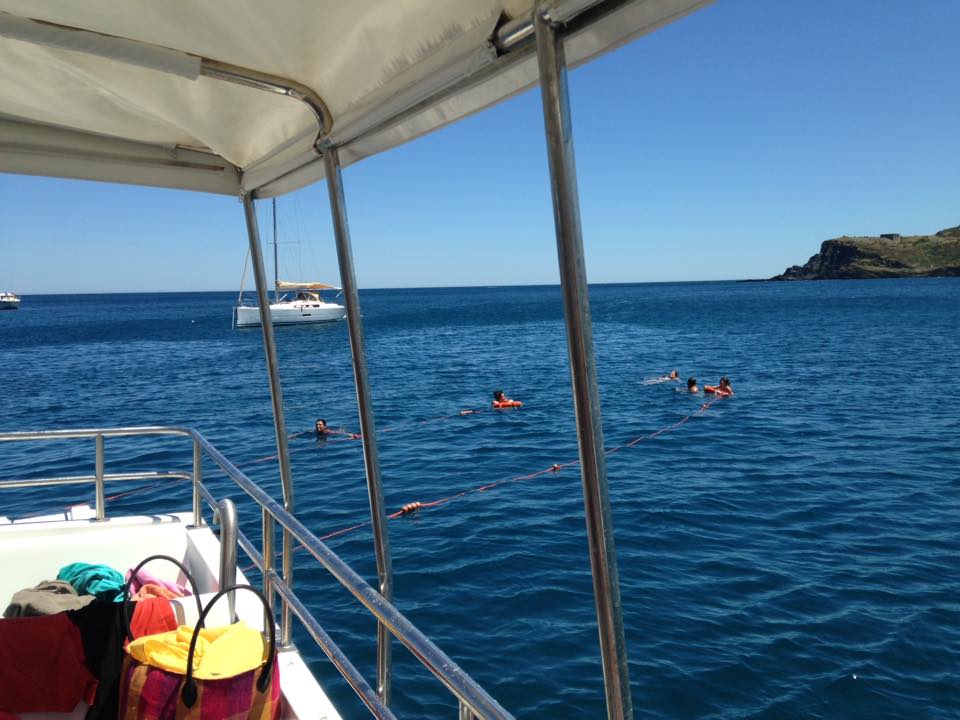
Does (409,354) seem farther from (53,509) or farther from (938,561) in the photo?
(938,561)

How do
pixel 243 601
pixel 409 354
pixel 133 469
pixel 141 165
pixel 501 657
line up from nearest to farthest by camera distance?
1. pixel 243 601
2. pixel 141 165
3. pixel 501 657
4. pixel 133 469
5. pixel 409 354

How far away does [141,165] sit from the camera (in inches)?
128

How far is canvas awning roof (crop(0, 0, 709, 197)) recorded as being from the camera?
5.52ft

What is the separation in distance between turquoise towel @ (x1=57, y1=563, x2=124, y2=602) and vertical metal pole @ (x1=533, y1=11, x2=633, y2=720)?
101 inches

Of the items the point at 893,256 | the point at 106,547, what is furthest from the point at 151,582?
the point at 893,256

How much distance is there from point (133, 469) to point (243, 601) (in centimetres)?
1211

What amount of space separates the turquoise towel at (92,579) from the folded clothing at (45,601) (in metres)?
0.13

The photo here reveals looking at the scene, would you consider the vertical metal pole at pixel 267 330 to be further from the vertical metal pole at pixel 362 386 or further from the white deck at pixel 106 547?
the vertical metal pole at pixel 362 386

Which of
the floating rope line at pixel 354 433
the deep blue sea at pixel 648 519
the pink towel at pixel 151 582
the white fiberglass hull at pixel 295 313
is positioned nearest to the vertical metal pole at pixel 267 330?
the pink towel at pixel 151 582

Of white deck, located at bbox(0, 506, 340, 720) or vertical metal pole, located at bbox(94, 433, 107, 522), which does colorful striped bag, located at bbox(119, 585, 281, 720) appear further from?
vertical metal pole, located at bbox(94, 433, 107, 522)

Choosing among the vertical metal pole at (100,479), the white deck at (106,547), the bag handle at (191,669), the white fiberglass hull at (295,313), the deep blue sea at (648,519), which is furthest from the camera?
the white fiberglass hull at (295,313)

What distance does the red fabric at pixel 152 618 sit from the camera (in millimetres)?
2570

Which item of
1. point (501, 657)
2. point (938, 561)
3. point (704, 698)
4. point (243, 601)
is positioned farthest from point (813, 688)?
point (243, 601)

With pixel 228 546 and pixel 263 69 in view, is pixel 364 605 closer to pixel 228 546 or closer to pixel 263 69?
pixel 228 546
